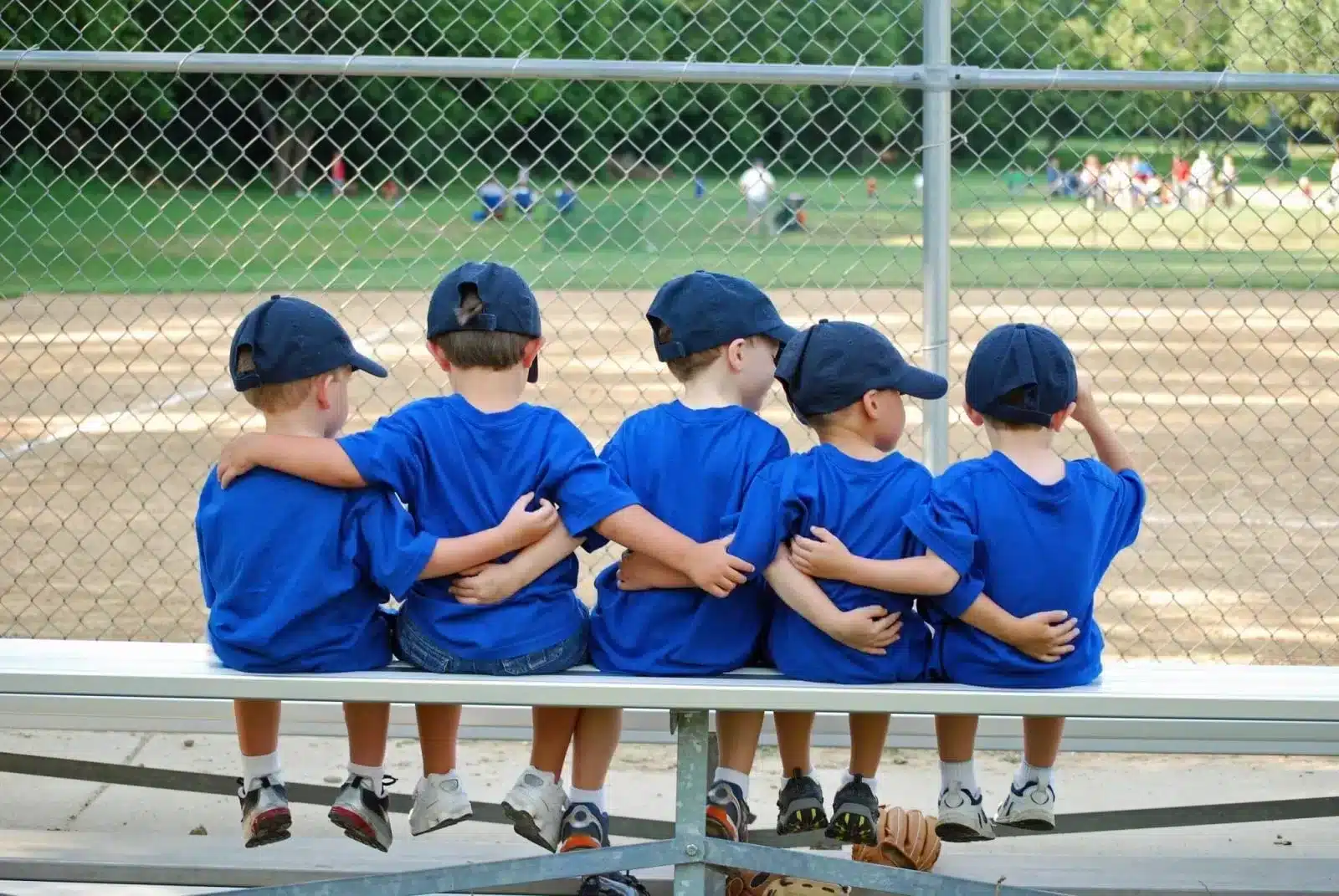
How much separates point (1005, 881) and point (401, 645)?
1508mm

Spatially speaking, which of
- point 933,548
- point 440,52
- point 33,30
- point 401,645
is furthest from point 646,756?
point 440,52

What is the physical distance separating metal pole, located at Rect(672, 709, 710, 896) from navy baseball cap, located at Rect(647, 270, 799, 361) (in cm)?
72

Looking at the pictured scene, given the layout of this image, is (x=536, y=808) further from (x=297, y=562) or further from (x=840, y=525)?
(x=840, y=525)

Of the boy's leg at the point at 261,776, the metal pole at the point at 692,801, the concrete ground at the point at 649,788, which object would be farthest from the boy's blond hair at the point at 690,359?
the concrete ground at the point at 649,788

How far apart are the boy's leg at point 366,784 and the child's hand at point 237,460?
53 centimetres

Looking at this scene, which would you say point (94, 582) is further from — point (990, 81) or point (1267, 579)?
point (1267, 579)

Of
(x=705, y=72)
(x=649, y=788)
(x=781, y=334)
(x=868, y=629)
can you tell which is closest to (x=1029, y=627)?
(x=868, y=629)

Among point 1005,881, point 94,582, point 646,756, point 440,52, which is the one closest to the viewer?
point 1005,881

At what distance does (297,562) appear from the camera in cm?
296

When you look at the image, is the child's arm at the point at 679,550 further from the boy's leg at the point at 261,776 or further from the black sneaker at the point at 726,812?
the boy's leg at the point at 261,776

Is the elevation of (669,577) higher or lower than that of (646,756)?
higher

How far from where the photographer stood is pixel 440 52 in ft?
111

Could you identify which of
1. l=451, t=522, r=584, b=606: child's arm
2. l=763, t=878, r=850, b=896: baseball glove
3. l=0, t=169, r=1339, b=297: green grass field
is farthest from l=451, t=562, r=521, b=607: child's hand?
l=0, t=169, r=1339, b=297: green grass field

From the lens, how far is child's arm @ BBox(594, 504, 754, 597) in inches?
115
